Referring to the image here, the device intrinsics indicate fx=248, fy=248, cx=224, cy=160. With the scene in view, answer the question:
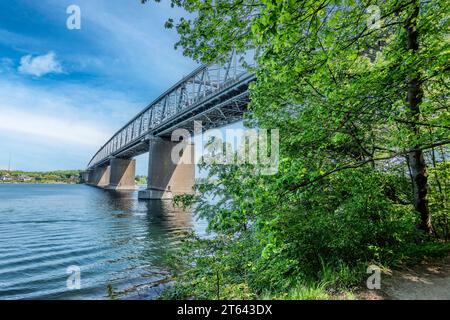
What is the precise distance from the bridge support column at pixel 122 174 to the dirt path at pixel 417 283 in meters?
103

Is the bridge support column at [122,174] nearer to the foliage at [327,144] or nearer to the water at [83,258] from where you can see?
the water at [83,258]

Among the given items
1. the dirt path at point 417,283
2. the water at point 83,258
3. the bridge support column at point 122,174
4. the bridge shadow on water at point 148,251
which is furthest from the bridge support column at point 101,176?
the dirt path at point 417,283

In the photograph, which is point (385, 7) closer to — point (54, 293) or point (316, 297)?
point (316, 297)

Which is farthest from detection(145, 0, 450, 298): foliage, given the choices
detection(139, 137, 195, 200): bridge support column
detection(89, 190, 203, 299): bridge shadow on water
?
detection(139, 137, 195, 200): bridge support column

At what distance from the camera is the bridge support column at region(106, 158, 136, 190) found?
324ft

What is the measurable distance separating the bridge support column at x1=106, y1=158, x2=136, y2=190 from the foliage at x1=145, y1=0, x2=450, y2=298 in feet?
329

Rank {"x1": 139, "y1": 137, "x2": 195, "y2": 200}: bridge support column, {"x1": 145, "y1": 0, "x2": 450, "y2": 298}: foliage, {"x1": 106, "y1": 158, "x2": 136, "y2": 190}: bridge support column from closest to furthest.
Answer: {"x1": 145, "y1": 0, "x2": 450, "y2": 298}: foliage → {"x1": 139, "y1": 137, "x2": 195, "y2": 200}: bridge support column → {"x1": 106, "y1": 158, "x2": 136, "y2": 190}: bridge support column

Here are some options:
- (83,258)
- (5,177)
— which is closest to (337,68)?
(83,258)

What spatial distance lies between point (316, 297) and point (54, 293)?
8.97 metres

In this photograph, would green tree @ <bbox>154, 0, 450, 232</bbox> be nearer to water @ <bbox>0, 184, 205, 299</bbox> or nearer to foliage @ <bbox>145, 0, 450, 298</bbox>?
foliage @ <bbox>145, 0, 450, 298</bbox>

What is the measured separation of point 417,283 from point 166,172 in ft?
172

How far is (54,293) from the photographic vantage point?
8.62 meters

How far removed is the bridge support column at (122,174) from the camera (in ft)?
324

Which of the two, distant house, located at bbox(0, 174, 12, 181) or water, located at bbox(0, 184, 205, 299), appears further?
distant house, located at bbox(0, 174, 12, 181)
